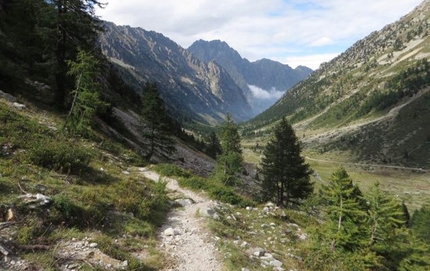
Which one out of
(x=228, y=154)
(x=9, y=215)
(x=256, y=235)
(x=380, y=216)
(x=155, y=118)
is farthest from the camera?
(x=228, y=154)

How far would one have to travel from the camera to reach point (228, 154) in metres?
42.7

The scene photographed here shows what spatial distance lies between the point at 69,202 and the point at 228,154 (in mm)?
31860

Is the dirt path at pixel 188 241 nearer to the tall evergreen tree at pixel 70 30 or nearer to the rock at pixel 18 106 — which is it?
the rock at pixel 18 106

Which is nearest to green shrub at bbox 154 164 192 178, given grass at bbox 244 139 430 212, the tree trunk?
the tree trunk

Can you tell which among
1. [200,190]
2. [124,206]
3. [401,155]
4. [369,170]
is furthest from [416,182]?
[124,206]

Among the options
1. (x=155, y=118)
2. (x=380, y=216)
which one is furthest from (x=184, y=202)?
(x=155, y=118)

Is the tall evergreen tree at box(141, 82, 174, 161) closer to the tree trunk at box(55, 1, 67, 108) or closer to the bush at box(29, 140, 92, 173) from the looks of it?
the tree trunk at box(55, 1, 67, 108)

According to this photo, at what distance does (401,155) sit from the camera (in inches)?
7274

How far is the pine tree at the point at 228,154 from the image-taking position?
42.1 meters

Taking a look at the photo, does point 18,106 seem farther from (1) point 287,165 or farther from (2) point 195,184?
(1) point 287,165

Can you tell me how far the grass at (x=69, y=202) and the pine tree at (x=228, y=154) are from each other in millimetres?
21801

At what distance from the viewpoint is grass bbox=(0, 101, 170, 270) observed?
32.5 ft

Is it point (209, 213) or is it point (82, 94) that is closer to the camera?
point (209, 213)

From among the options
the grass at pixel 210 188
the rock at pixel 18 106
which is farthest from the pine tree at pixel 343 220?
the rock at pixel 18 106
